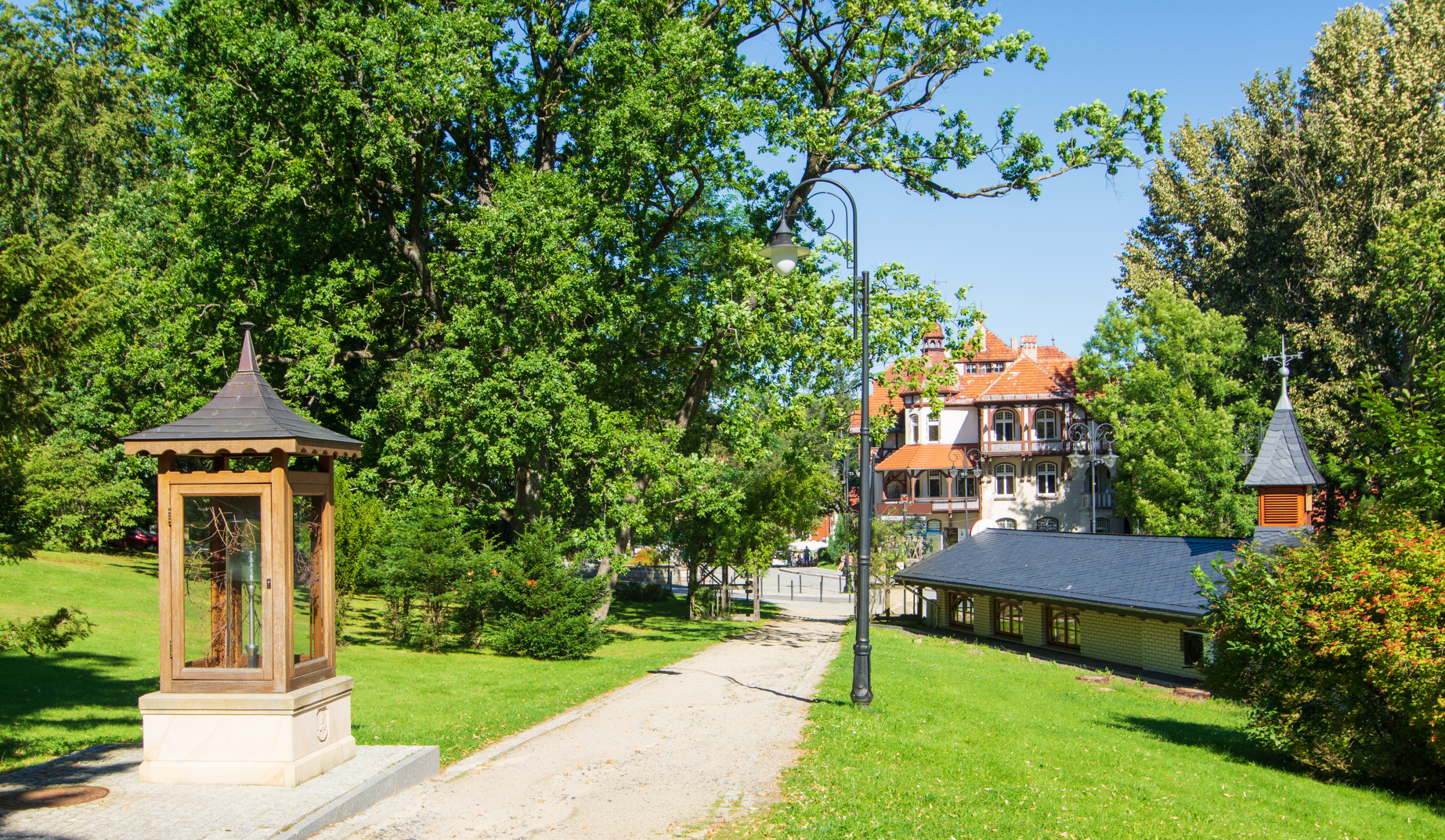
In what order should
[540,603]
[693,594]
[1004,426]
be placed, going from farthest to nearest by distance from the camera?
[1004,426] → [693,594] → [540,603]

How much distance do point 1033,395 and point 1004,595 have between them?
3233 cm

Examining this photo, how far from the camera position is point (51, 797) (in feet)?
28.3

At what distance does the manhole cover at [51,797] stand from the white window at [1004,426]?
193 feet

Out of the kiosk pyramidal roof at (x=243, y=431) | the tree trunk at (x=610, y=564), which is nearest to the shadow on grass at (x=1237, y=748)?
the tree trunk at (x=610, y=564)

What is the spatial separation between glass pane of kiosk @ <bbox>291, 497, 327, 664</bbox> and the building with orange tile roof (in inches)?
1979

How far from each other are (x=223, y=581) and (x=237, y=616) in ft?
1.32

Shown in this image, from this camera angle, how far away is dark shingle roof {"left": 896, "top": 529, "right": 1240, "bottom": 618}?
27.0 m

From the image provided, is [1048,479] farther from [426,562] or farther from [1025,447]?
[426,562]

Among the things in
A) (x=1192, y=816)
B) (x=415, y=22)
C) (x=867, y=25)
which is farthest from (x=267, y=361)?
(x=1192, y=816)

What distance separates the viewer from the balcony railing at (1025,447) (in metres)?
60.7

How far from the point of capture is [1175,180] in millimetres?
49594

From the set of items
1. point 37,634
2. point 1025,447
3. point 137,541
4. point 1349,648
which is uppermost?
point 1025,447

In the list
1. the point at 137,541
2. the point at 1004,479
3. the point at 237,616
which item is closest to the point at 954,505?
the point at 1004,479

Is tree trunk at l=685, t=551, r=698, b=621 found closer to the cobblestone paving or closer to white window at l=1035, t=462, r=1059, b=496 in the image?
the cobblestone paving
